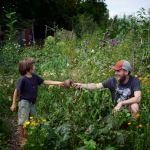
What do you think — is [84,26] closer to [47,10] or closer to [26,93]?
[26,93]

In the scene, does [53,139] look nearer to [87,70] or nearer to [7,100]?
[7,100]

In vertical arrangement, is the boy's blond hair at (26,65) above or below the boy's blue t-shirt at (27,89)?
above

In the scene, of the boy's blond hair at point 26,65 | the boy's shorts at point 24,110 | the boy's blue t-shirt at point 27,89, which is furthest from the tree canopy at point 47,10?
the boy's shorts at point 24,110

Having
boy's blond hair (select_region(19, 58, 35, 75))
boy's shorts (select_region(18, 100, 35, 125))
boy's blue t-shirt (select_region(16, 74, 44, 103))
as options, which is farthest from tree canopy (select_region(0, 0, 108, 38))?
boy's shorts (select_region(18, 100, 35, 125))

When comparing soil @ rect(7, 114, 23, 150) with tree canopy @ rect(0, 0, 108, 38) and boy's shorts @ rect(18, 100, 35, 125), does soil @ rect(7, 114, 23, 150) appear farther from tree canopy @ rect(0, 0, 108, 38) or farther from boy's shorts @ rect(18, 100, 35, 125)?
tree canopy @ rect(0, 0, 108, 38)

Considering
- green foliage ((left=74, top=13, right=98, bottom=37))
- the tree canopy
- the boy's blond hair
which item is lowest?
the boy's blond hair

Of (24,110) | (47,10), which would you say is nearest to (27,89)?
(24,110)

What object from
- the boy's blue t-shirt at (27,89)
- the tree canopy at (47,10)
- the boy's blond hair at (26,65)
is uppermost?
the tree canopy at (47,10)

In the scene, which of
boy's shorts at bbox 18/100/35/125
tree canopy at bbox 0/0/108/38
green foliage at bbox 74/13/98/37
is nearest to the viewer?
boy's shorts at bbox 18/100/35/125

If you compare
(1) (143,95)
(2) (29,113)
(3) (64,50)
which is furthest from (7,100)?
(3) (64,50)

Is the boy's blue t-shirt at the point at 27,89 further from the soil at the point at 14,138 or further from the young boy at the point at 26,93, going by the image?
the soil at the point at 14,138

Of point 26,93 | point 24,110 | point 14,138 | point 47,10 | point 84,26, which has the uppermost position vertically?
point 47,10

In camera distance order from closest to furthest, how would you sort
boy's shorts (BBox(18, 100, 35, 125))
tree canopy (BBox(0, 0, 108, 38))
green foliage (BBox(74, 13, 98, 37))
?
1. boy's shorts (BBox(18, 100, 35, 125))
2. green foliage (BBox(74, 13, 98, 37))
3. tree canopy (BBox(0, 0, 108, 38))

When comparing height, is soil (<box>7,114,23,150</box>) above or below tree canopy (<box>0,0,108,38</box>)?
below
